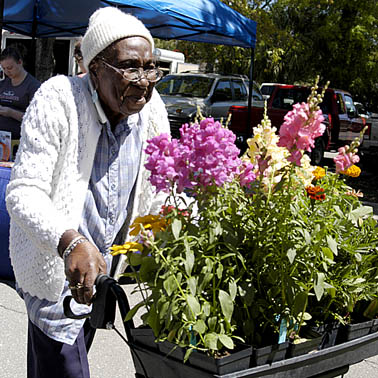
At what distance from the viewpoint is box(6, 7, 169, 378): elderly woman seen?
6.15 ft

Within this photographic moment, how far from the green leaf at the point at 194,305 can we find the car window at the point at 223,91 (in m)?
14.2

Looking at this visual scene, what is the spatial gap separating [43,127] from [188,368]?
0.92 meters

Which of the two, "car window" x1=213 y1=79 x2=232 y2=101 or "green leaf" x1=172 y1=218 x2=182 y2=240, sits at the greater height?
"green leaf" x1=172 y1=218 x2=182 y2=240

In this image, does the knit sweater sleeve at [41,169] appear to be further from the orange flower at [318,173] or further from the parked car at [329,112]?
the parked car at [329,112]

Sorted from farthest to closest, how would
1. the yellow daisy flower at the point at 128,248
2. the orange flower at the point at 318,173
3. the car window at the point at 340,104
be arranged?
1. the car window at the point at 340,104
2. the orange flower at the point at 318,173
3. the yellow daisy flower at the point at 128,248

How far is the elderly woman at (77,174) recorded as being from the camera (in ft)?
6.15

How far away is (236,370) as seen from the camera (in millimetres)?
1345

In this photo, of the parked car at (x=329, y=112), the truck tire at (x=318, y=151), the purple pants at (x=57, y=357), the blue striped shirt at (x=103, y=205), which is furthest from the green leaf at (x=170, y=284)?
the truck tire at (x=318, y=151)

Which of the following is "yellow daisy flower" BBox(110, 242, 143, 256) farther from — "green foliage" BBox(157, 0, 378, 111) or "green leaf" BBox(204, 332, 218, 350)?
"green foliage" BBox(157, 0, 378, 111)

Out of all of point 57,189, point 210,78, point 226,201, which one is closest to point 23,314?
point 57,189

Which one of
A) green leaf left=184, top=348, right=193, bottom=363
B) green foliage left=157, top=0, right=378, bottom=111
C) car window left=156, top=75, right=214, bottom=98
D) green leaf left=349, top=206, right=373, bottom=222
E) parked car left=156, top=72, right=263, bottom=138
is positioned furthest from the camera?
green foliage left=157, top=0, right=378, bottom=111

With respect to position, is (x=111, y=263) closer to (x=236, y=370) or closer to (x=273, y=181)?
(x=273, y=181)

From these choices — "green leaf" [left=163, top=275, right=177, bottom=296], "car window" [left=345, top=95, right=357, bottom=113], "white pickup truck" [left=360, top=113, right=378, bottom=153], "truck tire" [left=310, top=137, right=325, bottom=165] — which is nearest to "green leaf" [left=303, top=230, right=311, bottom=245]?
"green leaf" [left=163, top=275, right=177, bottom=296]

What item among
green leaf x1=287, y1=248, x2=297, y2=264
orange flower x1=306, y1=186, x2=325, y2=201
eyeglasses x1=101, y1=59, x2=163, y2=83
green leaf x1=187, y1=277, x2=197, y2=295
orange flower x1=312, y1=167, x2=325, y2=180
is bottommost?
green leaf x1=187, y1=277, x2=197, y2=295
